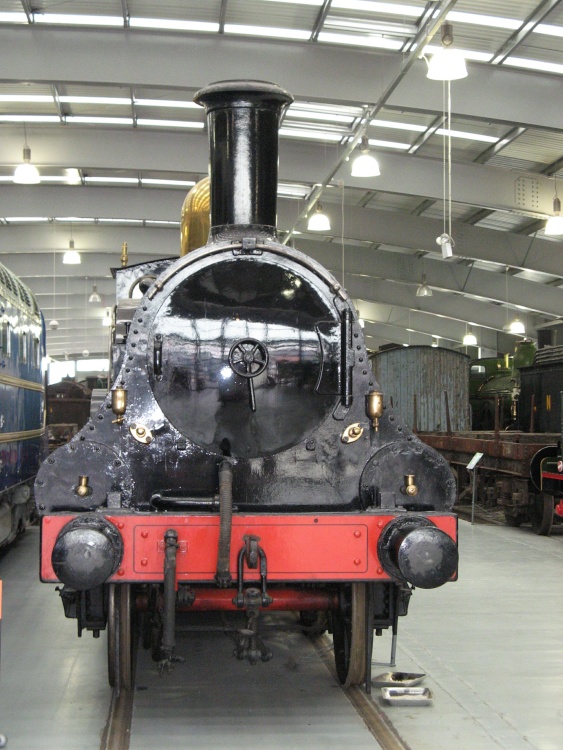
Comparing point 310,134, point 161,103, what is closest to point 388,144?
point 310,134

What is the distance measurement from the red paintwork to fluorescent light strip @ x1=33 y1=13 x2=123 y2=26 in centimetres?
937

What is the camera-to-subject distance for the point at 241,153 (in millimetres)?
5016

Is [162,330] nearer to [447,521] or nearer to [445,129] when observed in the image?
[447,521]

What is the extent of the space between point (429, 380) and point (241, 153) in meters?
12.5

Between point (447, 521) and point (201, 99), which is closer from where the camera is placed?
point (447, 521)

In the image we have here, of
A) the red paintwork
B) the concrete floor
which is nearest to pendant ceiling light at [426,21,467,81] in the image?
the concrete floor

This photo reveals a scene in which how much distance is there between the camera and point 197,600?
461cm

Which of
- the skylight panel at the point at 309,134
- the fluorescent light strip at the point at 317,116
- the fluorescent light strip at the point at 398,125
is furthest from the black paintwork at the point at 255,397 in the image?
the skylight panel at the point at 309,134

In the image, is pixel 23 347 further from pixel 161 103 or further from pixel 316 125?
pixel 316 125

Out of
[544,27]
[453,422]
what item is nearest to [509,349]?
[453,422]

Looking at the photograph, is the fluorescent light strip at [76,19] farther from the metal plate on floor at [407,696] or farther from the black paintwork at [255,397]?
the metal plate on floor at [407,696]

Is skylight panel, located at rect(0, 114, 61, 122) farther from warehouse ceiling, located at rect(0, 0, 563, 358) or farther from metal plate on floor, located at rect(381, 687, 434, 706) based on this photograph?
metal plate on floor, located at rect(381, 687, 434, 706)

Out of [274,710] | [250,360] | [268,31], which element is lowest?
[274,710]

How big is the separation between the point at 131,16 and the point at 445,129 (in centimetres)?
573
